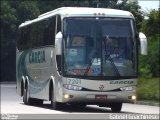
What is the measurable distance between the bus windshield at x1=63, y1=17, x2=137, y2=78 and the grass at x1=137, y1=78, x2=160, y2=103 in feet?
34.2

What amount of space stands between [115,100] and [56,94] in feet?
7.18

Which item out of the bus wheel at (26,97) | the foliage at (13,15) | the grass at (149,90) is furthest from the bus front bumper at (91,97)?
the foliage at (13,15)

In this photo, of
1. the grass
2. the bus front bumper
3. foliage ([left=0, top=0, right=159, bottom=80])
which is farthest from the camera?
foliage ([left=0, top=0, right=159, bottom=80])

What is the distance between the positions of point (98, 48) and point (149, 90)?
12.4m

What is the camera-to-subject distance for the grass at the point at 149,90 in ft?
112

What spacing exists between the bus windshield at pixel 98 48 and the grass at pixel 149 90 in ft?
34.2

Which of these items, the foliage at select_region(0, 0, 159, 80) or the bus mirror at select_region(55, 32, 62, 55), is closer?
the bus mirror at select_region(55, 32, 62, 55)

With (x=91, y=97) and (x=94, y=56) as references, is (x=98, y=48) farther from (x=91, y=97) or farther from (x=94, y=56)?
(x=91, y=97)

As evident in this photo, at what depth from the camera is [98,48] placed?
23391mm

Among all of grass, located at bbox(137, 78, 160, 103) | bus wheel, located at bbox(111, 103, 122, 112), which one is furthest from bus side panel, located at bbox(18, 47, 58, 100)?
grass, located at bbox(137, 78, 160, 103)

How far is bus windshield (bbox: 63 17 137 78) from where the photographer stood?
76.2 ft

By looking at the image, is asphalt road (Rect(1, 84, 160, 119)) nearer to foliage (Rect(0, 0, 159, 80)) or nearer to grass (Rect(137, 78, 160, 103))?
grass (Rect(137, 78, 160, 103))

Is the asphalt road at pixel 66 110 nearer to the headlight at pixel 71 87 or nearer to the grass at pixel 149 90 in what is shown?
the headlight at pixel 71 87

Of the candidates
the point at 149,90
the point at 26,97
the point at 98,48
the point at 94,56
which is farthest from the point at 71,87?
the point at 149,90
